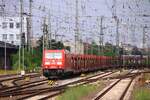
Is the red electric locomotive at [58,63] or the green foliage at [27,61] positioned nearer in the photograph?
the red electric locomotive at [58,63]

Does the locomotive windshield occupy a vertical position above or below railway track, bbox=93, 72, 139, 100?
above

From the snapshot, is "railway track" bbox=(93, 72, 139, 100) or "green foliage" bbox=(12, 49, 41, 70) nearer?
"railway track" bbox=(93, 72, 139, 100)

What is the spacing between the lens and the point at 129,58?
88188 mm

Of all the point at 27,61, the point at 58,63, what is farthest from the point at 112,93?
the point at 27,61

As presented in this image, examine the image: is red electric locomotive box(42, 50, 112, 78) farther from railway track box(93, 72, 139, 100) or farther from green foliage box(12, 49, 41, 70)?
green foliage box(12, 49, 41, 70)

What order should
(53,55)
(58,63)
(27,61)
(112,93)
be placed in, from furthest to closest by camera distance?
(27,61) → (53,55) → (58,63) → (112,93)

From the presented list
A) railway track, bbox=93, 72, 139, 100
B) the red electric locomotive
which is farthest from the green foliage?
railway track, bbox=93, 72, 139, 100

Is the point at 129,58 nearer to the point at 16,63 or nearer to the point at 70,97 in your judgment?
the point at 16,63

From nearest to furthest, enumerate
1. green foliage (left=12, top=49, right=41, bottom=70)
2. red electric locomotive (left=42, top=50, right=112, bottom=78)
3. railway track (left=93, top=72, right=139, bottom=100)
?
railway track (left=93, top=72, right=139, bottom=100), red electric locomotive (left=42, top=50, right=112, bottom=78), green foliage (left=12, top=49, right=41, bottom=70)

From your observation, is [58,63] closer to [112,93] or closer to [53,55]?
[53,55]

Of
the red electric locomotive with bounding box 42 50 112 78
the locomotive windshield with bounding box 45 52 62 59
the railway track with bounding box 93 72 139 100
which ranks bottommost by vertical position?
the railway track with bounding box 93 72 139 100

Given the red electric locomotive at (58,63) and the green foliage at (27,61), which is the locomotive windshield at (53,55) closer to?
the red electric locomotive at (58,63)

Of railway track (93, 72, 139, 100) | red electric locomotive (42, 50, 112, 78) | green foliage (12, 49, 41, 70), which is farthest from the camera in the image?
green foliage (12, 49, 41, 70)

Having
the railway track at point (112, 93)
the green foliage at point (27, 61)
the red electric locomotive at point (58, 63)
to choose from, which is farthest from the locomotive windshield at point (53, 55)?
the green foliage at point (27, 61)
